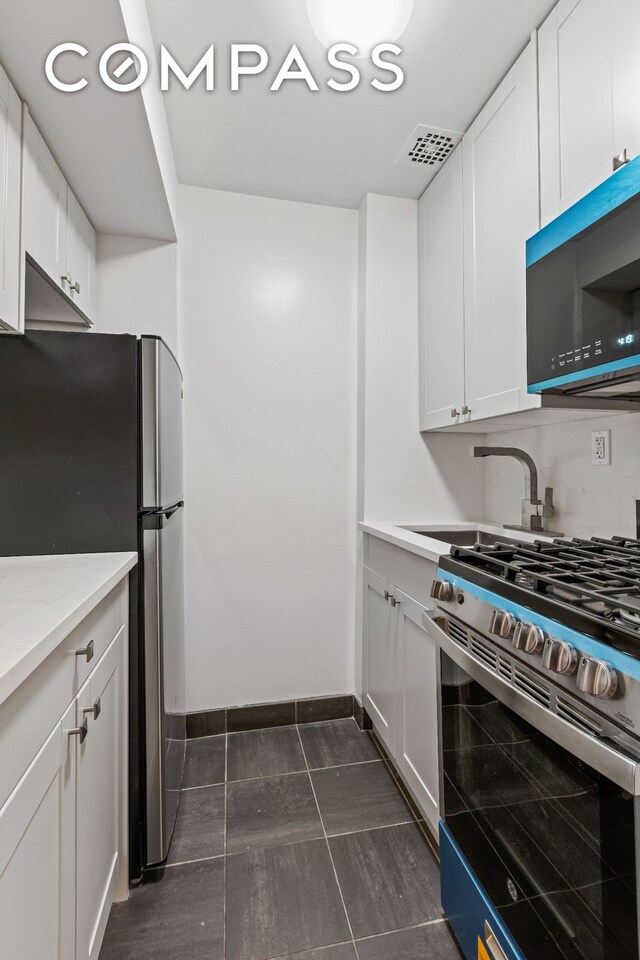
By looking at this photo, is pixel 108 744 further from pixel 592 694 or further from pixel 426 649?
pixel 592 694

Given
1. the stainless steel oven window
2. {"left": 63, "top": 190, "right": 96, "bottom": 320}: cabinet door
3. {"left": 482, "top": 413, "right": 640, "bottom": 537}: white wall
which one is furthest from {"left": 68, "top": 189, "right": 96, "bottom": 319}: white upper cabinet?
{"left": 482, "top": 413, "right": 640, "bottom": 537}: white wall

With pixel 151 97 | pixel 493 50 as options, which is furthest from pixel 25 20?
pixel 493 50

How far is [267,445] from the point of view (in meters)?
2.26

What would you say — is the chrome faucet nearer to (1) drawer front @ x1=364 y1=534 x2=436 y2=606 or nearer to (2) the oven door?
(1) drawer front @ x1=364 y1=534 x2=436 y2=606

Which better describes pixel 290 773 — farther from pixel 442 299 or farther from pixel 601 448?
pixel 442 299

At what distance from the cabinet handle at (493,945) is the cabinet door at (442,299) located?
5.01 feet

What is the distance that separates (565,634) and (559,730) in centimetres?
16

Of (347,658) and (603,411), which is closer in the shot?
(603,411)

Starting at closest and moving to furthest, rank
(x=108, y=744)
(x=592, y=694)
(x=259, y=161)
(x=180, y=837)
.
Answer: (x=592, y=694) → (x=108, y=744) → (x=180, y=837) → (x=259, y=161)

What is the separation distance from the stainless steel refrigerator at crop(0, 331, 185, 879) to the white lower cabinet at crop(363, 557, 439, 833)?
A: 815 millimetres

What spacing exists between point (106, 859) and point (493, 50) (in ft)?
8.51

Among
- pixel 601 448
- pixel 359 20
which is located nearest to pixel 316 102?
pixel 359 20

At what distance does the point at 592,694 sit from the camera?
0.69 metres

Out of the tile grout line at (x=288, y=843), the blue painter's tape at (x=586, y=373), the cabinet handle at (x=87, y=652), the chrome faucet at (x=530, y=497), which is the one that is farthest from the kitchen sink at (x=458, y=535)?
the cabinet handle at (x=87, y=652)
